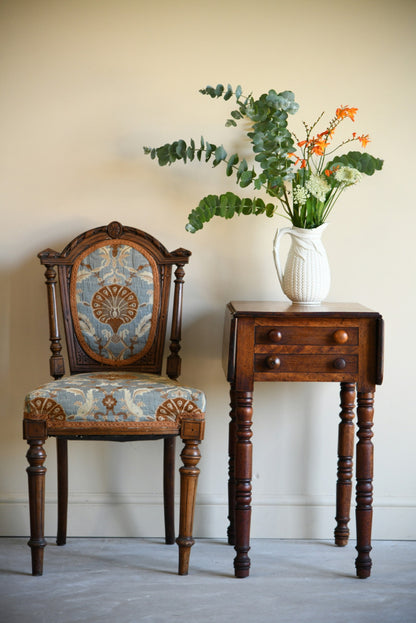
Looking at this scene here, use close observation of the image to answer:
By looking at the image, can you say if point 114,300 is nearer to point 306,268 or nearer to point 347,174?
point 306,268

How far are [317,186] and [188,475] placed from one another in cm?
108

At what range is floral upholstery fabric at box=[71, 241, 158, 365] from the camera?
2.59 m

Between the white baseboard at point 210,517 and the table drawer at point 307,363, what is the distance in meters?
0.76

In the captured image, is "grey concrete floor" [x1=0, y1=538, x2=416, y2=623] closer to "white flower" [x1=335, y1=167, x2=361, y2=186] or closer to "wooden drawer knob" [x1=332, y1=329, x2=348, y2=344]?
"wooden drawer knob" [x1=332, y1=329, x2=348, y2=344]

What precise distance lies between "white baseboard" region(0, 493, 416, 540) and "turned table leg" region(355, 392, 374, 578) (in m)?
0.46

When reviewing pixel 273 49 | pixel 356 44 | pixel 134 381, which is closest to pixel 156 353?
pixel 134 381

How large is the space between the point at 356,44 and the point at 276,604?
2.09m

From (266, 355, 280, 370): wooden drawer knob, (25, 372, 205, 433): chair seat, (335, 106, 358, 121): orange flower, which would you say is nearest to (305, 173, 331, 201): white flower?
(335, 106, 358, 121): orange flower

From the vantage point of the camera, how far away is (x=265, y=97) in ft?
8.00

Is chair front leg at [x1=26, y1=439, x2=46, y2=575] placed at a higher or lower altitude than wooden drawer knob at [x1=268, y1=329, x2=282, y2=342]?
lower

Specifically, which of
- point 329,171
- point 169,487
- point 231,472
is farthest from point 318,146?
point 169,487

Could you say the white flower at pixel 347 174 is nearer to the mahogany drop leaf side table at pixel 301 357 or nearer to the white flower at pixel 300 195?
the white flower at pixel 300 195

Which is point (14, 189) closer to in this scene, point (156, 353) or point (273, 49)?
point (156, 353)

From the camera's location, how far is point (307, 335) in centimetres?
226
